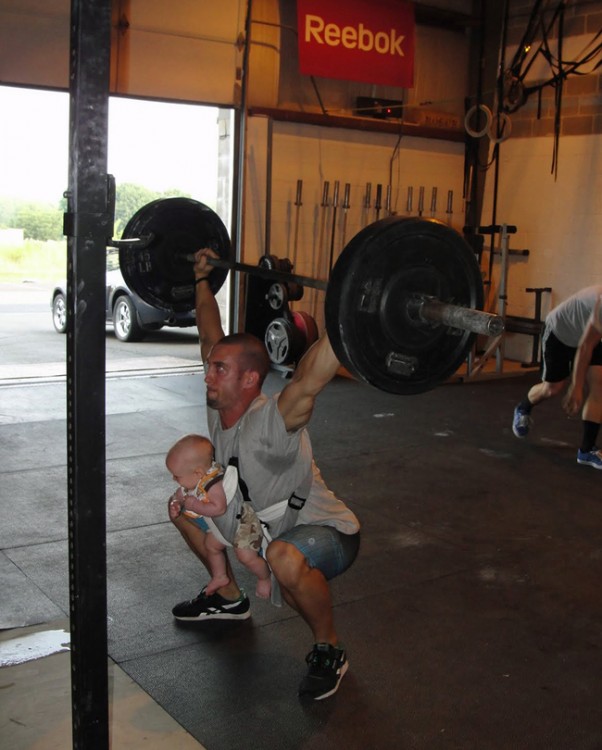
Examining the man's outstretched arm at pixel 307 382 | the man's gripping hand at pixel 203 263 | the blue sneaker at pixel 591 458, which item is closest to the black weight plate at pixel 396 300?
the man's outstretched arm at pixel 307 382

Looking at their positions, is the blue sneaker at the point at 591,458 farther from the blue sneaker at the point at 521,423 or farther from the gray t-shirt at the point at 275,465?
the gray t-shirt at the point at 275,465

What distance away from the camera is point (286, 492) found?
2.12 meters

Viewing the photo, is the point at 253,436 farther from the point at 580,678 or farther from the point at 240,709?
the point at 580,678

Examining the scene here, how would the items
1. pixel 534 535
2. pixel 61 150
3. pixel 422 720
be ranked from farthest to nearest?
pixel 61 150
pixel 534 535
pixel 422 720

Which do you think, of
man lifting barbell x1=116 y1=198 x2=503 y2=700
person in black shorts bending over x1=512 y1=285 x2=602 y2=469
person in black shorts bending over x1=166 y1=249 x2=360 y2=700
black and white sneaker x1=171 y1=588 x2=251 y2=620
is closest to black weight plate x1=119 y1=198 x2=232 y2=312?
man lifting barbell x1=116 y1=198 x2=503 y2=700

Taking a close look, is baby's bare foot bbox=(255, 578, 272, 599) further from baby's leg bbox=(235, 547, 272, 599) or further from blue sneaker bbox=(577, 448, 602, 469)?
blue sneaker bbox=(577, 448, 602, 469)

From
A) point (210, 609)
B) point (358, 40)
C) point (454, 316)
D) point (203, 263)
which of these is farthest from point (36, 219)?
point (454, 316)

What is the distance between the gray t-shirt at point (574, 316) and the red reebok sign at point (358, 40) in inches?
112

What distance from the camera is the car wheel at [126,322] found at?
24.9 feet

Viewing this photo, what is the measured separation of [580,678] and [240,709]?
2.81ft

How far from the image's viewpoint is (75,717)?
1.37 metres

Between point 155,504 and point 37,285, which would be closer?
point 155,504

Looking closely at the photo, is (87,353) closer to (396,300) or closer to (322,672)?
(396,300)

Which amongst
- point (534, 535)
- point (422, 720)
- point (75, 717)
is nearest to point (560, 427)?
point (534, 535)
